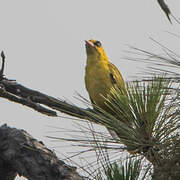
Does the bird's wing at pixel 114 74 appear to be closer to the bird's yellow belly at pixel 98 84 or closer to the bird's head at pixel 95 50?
the bird's yellow belly at pixel 98 84

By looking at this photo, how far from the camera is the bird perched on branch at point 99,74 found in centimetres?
576

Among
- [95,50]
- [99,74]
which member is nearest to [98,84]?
[99,74]

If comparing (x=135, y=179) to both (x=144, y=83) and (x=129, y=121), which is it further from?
(x=144, y=83)

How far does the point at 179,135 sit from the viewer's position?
2.17m

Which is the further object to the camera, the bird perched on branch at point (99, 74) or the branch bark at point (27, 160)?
the bird perched on branch at point (99, 74)

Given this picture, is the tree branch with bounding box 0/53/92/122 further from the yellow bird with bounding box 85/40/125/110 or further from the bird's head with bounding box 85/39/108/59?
the bird's head with bounding box 85/39/108/59

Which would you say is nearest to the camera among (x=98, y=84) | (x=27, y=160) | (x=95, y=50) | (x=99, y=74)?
(x=27, y=160)

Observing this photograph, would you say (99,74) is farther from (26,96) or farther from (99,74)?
(26,96)

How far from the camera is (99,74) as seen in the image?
601 centimetres

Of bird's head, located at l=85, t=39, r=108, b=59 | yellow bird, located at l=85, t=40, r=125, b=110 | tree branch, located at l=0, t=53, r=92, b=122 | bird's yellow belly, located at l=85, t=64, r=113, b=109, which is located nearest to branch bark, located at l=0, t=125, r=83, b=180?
tree branch, located at l=0, t=53, r=92, b=122

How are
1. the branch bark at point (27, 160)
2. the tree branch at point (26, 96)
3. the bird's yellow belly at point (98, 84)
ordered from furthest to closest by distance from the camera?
1. the bird's yellow belly at point (98, 84)
2. the tree branch at point (26, 96)
3. the branch bark at point (27, 160)

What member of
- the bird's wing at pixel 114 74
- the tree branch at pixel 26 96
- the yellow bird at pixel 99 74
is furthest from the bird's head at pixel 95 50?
the tree branch at pixel 26 96

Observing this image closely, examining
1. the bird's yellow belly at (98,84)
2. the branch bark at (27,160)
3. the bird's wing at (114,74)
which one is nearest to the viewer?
the branch bark at (27,160)

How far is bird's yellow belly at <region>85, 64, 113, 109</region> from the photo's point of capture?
573 cm
